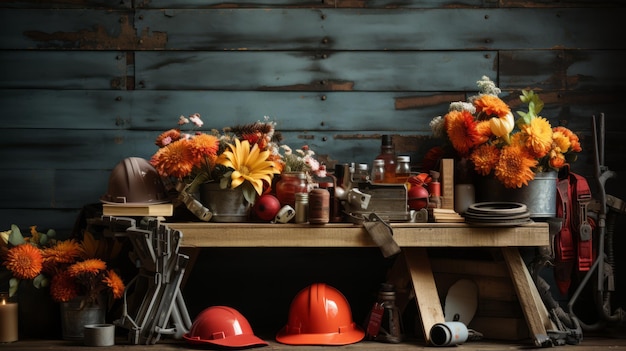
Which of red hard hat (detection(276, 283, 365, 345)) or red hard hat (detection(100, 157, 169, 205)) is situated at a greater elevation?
red hard hat (detection(100, 157, 169, 205))

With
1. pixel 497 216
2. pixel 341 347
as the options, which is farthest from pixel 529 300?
pixel 341 347

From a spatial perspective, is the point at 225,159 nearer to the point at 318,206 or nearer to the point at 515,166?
the point at 318,206

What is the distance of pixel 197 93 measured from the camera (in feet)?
11.5

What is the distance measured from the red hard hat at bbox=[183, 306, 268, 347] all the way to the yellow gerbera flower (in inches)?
19.4

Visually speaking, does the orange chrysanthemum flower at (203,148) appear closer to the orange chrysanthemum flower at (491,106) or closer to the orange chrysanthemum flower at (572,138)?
the orange chrysanthemum flower at (491,106)

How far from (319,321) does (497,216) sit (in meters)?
0.79

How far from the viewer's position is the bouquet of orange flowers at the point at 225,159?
9.90ft

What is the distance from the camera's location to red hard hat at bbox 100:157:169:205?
3.07m

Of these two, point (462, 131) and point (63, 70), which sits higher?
point (63, 70)

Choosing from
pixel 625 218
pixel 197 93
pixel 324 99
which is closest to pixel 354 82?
pixel 324 99

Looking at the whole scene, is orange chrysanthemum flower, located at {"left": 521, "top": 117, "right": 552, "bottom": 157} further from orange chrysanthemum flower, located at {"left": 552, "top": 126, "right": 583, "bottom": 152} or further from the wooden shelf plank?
the wooden shelf plank

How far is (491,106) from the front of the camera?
3.18 m

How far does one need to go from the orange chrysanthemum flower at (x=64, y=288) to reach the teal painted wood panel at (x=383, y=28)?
3.67 ft

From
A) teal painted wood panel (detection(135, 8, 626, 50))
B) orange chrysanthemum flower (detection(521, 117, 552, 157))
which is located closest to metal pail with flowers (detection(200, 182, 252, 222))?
teal painted wood panel (detection(135, 8, 626, 50))
